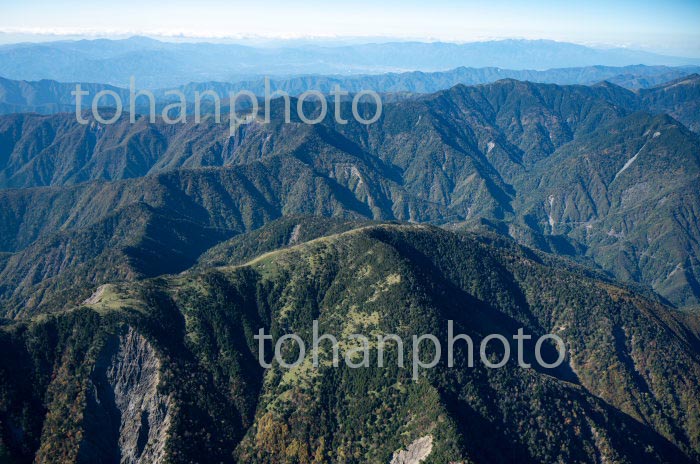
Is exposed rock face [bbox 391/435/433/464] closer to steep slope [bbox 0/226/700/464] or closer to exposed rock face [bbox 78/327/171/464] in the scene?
steep slope [bbox 0/226/700/464]

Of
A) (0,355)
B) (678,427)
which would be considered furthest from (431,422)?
(0,355)

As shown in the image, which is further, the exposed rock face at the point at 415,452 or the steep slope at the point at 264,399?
the steep slope at the point at 264,399

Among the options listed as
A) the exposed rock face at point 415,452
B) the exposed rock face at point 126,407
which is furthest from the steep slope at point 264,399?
the exposed rock face at point 415,452

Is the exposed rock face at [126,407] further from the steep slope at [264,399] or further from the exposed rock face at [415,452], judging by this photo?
the exposed rock face at [415,452]

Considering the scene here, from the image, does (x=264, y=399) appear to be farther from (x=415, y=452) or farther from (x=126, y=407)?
(x=415, y=452)

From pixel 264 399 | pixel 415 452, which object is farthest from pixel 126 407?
pixel 415 452

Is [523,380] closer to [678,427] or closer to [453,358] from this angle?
[453,358]
